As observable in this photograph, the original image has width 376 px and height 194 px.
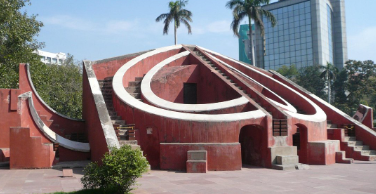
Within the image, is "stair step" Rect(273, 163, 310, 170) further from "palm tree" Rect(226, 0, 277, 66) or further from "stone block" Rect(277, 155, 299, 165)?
"palm tree" Rect(226, 0, 277, 66)

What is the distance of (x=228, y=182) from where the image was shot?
6938mm

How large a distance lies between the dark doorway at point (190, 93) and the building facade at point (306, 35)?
43.6 meters

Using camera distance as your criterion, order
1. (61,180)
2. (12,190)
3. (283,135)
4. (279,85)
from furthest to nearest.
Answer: (279,85), (283,135), (61,180), (12,190)

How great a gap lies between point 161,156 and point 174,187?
227 centimetres

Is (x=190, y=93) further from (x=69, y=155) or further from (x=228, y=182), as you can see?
(x=228, y=182)

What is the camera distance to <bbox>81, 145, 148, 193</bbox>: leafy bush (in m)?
5.42

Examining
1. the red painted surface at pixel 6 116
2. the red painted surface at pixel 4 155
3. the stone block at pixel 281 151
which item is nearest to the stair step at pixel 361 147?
the stone block at pixel 281 151

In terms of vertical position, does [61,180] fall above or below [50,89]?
below

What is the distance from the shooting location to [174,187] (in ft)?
20.8

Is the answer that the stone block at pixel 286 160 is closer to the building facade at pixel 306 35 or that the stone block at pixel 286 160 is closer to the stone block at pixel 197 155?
the stone block at pixel 197 155

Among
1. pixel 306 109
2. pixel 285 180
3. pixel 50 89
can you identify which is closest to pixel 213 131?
pixel 285 180

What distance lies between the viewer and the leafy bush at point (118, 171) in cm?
542

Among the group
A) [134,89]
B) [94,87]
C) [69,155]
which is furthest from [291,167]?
[69,155]

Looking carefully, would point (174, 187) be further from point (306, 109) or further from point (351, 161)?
point (306, 109)
